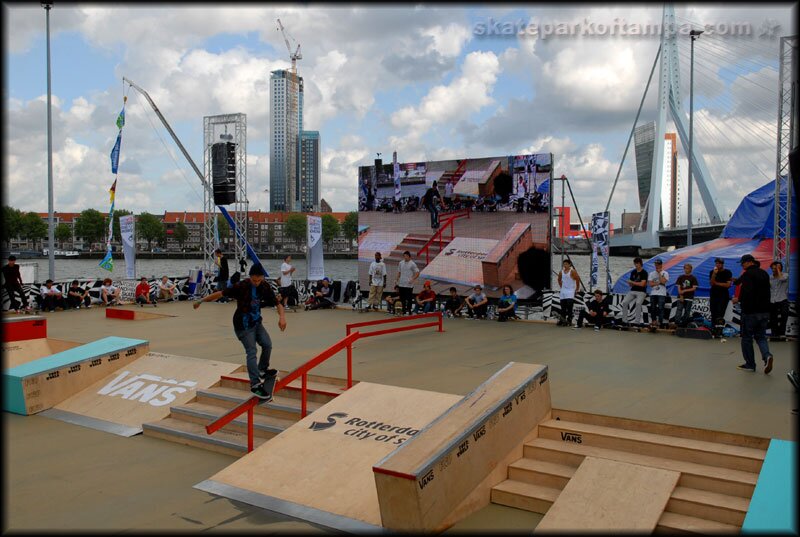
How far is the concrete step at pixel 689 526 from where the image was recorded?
4.51 meters

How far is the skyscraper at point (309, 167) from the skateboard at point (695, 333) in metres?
101

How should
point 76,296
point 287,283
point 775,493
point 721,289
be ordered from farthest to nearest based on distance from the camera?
point 76,296, point 287,283, point 721,289, point 775,493

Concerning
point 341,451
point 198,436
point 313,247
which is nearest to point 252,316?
point 198,436

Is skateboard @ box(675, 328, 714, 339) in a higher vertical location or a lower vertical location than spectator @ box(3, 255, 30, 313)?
lower

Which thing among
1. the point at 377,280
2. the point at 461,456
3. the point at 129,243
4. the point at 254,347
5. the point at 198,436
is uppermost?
the point at 129,243

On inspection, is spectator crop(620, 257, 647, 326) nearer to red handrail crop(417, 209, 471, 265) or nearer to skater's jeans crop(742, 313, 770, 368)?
skater's jeans crop(742, 313, 770, 368)

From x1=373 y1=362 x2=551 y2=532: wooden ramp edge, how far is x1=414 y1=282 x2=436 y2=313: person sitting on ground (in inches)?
402

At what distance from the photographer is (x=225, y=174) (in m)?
21.5

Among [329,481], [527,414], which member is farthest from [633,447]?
[329,481]

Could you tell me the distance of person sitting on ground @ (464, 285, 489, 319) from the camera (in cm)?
1612

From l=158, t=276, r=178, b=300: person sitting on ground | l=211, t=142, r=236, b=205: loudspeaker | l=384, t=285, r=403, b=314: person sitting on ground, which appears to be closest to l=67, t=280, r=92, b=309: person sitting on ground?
l=158, t=276, r=178, b=300: person sitting on ground

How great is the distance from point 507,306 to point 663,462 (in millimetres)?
10308

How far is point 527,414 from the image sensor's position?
20.5ft

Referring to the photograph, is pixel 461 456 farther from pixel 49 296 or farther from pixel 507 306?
pixel 49 296
